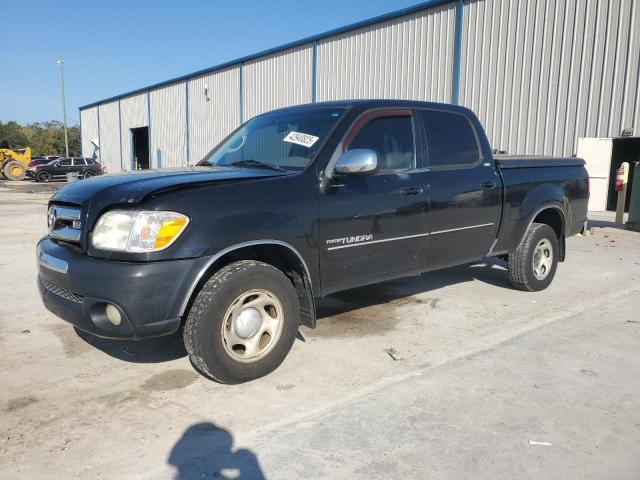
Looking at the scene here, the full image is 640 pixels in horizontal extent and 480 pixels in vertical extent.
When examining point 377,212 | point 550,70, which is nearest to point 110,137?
point 550,70

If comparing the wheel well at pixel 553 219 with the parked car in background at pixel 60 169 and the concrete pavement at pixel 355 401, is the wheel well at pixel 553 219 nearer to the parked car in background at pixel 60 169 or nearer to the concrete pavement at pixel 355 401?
the concrete pavement at pixel 355 401

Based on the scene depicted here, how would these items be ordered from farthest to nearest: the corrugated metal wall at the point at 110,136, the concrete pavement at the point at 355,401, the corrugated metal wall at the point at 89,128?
the corrugated metal wall at the point at 89,128 < the corrugated metal wall at the point at 110,136 < the concrete pavement at the point at 355,401

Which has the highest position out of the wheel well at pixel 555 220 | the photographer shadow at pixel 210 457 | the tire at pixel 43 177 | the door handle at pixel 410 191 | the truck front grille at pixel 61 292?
the door handle at pixel 410 191

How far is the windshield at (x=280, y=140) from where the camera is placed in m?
3.90

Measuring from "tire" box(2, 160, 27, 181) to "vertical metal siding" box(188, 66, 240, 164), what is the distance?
1446cm

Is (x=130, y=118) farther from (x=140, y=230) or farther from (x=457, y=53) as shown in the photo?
(x=140, y=230)

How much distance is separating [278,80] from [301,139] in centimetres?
1969

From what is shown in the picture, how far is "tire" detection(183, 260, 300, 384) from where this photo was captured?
10.4 ft

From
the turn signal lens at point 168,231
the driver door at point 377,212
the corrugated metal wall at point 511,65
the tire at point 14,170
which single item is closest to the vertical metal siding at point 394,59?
the corrugated metal wall at point 511,65

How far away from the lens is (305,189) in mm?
3596

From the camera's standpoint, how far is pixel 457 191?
15.4 ft

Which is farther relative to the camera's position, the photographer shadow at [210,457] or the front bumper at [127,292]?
the front bumper at [127,292]

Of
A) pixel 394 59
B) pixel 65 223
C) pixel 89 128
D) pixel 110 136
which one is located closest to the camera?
pixel 65 223

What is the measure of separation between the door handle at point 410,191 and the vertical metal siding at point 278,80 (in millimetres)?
17425
